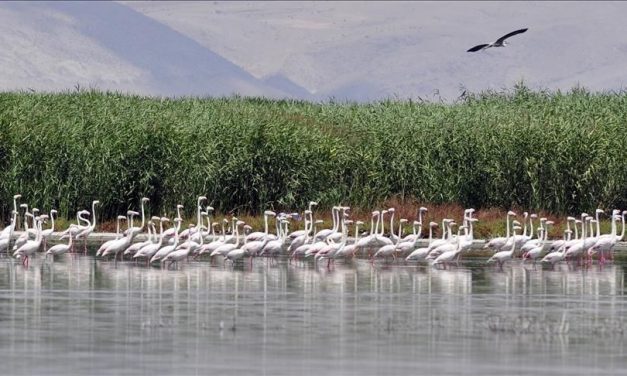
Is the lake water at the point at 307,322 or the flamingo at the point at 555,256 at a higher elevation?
the flamingo at the point at 555,256

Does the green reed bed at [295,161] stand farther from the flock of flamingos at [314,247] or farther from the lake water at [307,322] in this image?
the lake water at [307,322]

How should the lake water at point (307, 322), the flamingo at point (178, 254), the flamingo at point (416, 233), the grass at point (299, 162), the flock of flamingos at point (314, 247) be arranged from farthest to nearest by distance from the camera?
the grass at point (299, 162), the flamingo at point (416, 233), the flock of flamingos at point (314, 247), the flamingo at point (178, 254), the lake water at point (307, 322)

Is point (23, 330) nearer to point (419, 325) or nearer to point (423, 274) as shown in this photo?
point (419, 325)

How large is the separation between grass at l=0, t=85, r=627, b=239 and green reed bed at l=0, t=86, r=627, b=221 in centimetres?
4

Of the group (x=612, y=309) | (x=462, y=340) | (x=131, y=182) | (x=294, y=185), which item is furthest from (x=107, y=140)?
(x=462, y=340)

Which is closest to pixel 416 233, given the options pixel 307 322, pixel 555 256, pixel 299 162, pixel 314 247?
pixel 555 256

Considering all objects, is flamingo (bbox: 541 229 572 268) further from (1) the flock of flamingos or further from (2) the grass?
(2) the grass

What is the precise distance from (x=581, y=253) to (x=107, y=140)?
1468cm

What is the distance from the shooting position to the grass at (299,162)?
4716cm

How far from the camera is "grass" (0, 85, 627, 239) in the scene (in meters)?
47.2

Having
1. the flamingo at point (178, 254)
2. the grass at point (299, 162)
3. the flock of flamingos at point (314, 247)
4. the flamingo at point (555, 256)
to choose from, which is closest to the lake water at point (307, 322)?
the flamingo at point (178, 254)

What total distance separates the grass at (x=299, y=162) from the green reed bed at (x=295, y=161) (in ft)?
0.12

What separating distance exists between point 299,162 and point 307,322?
80.4 ft

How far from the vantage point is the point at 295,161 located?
160ft
